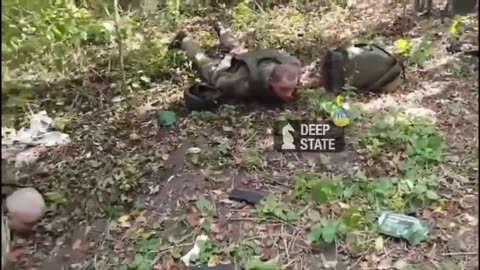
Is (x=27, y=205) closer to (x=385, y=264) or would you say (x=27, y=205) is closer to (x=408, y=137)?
(x=385, y=264)

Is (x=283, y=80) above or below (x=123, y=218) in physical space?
above

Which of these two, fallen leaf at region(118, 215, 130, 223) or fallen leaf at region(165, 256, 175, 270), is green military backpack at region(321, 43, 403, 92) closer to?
fallen leaf at region(118, 215, 130, 223)

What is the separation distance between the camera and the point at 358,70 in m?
3.46

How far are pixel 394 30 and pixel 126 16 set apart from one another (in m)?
1.62

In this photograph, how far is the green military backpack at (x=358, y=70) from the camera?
3.44m

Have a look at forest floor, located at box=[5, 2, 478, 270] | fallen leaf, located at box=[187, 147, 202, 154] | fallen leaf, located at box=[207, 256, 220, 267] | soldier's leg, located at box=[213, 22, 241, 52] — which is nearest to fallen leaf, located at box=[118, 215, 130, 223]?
forest floor, located at box=[5, 2, 478, 270]

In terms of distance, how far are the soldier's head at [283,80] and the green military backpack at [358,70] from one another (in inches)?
7.5

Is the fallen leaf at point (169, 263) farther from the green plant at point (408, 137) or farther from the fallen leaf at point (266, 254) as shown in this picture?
the green plant at point (408, 137)

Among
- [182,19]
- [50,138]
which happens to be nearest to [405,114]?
[50,138]

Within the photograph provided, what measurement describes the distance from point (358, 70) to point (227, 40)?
3.17 ft

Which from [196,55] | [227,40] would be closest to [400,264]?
[196,55]

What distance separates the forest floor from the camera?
2396 mm

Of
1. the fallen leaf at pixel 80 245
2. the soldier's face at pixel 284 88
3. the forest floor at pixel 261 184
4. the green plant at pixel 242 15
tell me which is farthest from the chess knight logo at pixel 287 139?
the green plant at pixel 242 15

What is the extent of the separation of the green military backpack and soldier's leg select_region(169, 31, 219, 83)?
555mm
